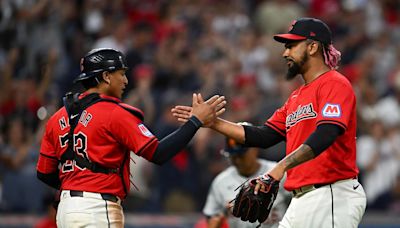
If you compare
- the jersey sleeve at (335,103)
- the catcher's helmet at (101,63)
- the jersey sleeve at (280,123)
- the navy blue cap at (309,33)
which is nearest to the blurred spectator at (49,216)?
the catcher's helmet at (101,63)

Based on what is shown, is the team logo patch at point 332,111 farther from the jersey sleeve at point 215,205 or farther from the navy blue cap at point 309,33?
the jersey sleeve at point 215,205

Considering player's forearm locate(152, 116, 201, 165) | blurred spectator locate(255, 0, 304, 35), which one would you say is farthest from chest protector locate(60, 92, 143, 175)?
blurred spectator locate(255, 0, 304, 35)

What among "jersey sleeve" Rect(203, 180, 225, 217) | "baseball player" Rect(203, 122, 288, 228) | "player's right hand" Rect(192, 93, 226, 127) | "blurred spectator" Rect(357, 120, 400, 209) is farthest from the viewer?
"blurred spectator" Rect(357, 120, 400, 209)

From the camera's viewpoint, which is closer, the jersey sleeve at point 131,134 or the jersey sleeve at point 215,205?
the jersey sleeve at point 131,134

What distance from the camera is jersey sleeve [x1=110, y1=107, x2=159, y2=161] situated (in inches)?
255

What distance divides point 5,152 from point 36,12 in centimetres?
251

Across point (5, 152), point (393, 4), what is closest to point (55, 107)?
point (5, 152)

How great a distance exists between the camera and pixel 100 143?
21.4 feet

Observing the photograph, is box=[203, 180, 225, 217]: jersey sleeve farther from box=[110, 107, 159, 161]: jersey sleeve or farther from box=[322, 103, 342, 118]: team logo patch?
box=[322, 103, 342, 118]: team logo patch

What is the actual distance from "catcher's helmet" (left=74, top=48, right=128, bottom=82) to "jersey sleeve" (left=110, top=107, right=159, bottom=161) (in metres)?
0.35

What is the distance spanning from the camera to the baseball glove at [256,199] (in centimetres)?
625

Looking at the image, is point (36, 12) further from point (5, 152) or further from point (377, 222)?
point (377, 222)

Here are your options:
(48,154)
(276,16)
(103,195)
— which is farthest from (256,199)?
(276,16)

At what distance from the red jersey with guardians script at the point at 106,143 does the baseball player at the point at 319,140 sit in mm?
954
